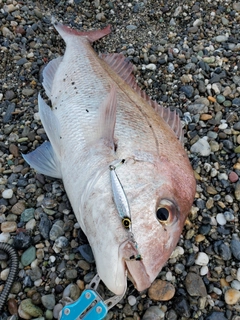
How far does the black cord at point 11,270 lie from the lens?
2.44 meters

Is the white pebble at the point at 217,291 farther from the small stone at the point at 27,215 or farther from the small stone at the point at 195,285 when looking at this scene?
the small stone at the point at 27,215

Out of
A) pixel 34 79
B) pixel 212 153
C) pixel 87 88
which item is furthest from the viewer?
pixel 34 79

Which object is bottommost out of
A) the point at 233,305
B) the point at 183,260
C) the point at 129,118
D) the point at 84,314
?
the point at 233,305

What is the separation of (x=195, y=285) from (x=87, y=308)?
787mm

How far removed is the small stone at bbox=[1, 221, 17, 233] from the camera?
2.81m

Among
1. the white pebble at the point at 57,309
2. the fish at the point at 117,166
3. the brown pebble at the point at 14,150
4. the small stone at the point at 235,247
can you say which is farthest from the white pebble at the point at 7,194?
the small stone at the point at 235,247

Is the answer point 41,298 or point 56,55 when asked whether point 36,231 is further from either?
point 56,55

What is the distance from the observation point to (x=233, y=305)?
2.50m

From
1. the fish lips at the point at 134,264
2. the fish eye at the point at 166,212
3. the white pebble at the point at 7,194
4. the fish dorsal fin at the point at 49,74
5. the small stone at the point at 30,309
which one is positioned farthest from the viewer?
the fish dorsal fin at the point at 49,74

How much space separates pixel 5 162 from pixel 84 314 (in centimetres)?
162

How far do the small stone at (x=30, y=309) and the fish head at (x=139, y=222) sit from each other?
0.61 meters

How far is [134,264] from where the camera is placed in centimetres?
197

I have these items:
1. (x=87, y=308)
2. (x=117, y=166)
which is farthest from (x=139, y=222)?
(x=87, y=308)

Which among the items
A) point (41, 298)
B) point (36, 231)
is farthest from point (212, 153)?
point (41, 298)
